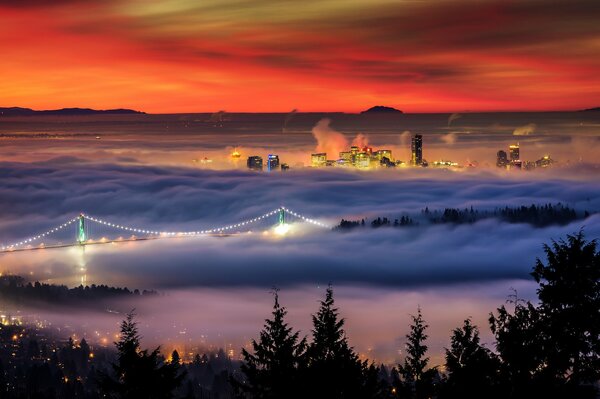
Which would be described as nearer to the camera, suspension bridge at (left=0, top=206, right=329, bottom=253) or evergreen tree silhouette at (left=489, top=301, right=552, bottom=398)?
evergreen tree silhouette at (left=489, top=301, right=552, bottom=398)

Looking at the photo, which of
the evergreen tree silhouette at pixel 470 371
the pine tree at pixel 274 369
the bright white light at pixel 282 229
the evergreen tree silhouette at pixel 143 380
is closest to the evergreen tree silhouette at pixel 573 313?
the evergreen tree silhouette at pixel 470 371

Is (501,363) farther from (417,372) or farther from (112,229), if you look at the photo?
(112,229)

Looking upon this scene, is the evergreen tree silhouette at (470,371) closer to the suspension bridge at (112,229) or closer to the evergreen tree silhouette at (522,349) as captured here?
the evergreen tree silhouette at (522,349)

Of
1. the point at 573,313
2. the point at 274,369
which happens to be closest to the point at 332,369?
the point at 274,369

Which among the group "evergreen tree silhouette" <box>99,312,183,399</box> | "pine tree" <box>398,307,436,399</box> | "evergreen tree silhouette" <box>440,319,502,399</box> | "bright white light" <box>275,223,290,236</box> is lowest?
"bright white light" <box>275,223,290,236</box>

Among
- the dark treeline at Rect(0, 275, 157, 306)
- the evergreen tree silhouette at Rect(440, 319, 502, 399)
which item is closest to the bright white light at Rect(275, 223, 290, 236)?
the dark treeline at Rect(0, 275, 157, 306)

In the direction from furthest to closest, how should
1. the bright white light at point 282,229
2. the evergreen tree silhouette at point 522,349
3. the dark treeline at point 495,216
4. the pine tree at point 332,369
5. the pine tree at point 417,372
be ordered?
the bright white light at point 282,229 < the dark treeline at point 495,216 < the pine tree at point 417,372 < the pine tree at point 332,369 < the evergreen tree silhouette at point 522,349

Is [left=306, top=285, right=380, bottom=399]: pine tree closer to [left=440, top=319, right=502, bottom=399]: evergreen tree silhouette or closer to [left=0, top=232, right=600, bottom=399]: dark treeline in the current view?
[left=0, top=232, right=600, bottom=399]: dark treeline
